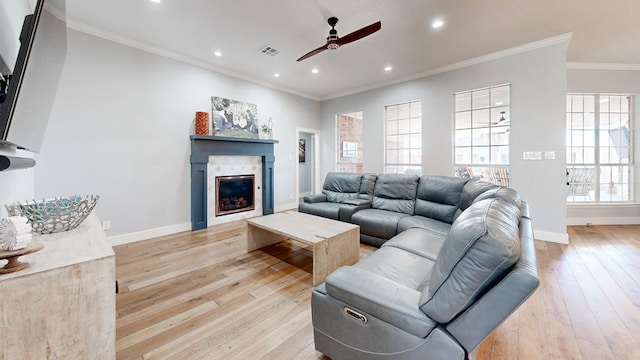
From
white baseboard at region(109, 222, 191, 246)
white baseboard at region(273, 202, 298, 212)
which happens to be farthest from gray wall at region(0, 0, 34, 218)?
white baseboard at region(273, 202, 298, 212)

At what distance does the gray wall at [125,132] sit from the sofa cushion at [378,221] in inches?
113

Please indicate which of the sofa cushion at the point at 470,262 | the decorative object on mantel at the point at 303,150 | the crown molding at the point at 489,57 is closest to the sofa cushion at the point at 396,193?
the crown molding at the point at 489,57

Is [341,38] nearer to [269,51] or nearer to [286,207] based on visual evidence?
[269,51]

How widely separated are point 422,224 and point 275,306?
190 centimetres

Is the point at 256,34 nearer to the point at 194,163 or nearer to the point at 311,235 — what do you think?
the point at 194,163

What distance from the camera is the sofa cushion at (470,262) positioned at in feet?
2.98

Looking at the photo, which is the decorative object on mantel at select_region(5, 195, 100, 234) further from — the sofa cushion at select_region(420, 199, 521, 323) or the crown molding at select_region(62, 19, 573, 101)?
the crown molding at select_region(62, 19, 573, 101)

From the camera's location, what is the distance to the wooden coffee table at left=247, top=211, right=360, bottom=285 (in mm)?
2365

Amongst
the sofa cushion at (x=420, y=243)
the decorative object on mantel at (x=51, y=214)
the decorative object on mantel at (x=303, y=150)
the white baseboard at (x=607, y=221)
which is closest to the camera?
the decorative object on mantel at (x=51, y=214)

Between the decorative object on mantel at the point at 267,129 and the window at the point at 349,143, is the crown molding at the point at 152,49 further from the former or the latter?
the window at the point at 349,143

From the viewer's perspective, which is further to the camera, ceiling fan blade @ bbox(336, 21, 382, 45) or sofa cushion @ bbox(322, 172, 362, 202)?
sofa cushion @ bbox(322, 172, 362, 202)

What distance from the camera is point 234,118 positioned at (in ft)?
15.5

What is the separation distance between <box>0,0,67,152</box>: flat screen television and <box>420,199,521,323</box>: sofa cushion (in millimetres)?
1754

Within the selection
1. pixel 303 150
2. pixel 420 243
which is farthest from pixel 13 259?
pixel 303 150
